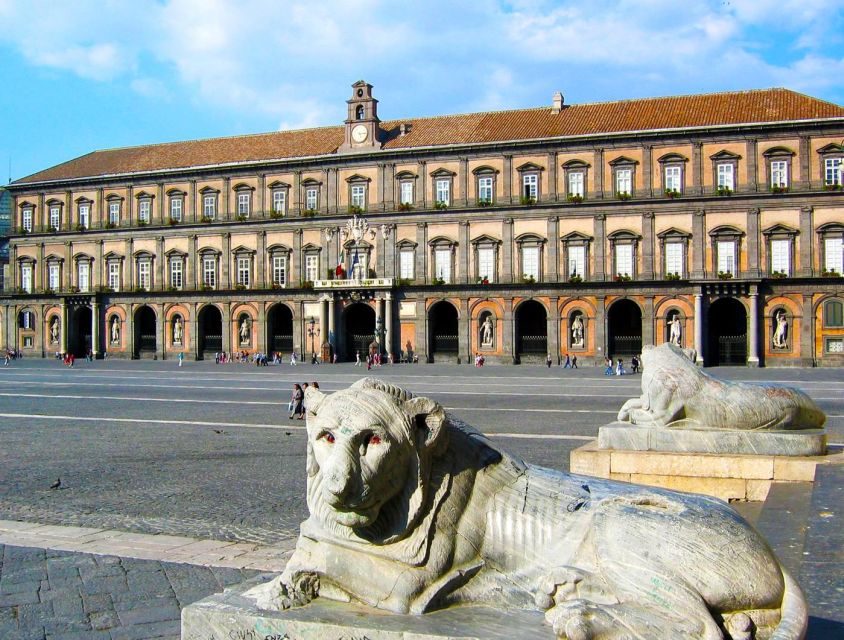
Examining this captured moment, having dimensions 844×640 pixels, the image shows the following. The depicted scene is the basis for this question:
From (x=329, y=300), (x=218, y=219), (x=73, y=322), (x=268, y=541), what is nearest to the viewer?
(x=268, y=541)

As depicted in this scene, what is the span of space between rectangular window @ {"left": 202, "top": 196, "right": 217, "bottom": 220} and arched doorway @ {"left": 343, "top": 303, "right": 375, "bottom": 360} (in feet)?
39.7

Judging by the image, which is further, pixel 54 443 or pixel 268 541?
pixel 54 443

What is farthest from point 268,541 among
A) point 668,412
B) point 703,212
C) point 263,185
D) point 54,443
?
point 263,185

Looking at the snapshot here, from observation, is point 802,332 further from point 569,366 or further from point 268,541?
point 268,541

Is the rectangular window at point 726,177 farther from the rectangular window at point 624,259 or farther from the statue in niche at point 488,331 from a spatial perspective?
the statue in niche at point 488,331

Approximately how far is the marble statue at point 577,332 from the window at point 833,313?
43.8 ft

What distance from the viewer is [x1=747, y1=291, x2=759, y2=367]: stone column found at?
1805 inches

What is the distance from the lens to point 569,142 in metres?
50.0

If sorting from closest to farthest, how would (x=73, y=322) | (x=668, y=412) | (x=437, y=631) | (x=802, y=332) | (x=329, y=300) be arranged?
(x=437, y=631) < (x=668, y=412) < (x=802, y=332) < (x=329, y=300) < (x=73, y=322)

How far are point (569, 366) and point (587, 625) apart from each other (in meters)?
45.8

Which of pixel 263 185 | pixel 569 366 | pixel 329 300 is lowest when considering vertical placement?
pixel 569 366

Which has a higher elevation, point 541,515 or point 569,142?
point 569,142

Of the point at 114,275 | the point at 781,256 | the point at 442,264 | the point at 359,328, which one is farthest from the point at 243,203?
the point at 781,256

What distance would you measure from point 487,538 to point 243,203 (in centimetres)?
5635
